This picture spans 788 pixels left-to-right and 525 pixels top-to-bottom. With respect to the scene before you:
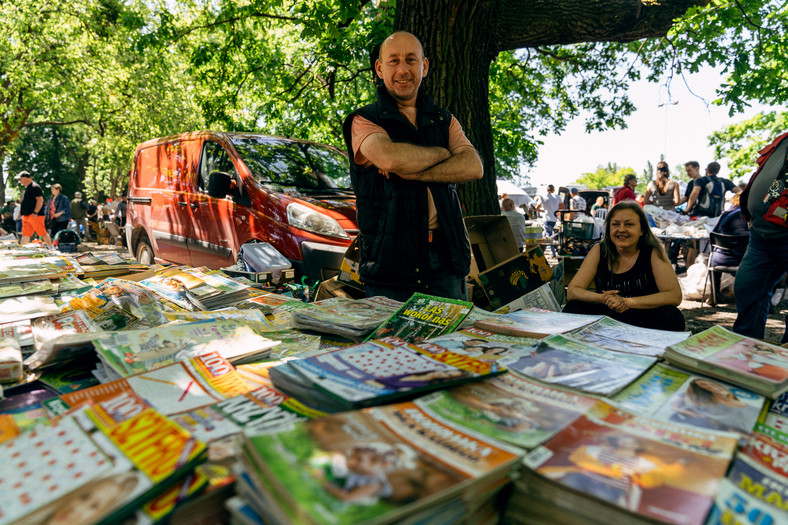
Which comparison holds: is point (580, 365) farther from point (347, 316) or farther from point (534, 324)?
point (347, 316)

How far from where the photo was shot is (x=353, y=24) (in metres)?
7.00

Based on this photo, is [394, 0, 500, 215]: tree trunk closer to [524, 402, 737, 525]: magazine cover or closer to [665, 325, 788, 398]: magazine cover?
[665, 325, 788, 398]: magazine cover

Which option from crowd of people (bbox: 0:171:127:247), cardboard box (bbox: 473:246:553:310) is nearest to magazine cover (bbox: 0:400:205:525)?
cardboard box (bbox: 473:246:553:310)

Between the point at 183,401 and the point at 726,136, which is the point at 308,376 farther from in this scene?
the point at 726,136

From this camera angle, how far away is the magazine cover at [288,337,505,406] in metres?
1.05

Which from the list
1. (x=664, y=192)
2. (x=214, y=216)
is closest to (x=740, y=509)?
(x=214, y=216)

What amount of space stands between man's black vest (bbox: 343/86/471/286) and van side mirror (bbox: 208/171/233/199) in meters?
2.65

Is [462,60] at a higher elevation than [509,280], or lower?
higher

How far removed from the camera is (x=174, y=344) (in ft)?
5.16

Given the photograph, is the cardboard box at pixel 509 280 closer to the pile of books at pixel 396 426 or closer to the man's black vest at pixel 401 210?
the man's black vest at pixel 401 210

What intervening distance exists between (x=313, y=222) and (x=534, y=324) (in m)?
2.73

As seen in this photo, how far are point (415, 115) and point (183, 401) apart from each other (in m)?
1.78

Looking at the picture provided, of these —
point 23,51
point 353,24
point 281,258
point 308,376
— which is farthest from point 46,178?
point 308,376

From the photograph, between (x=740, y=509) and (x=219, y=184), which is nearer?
(x=740, y=509)
